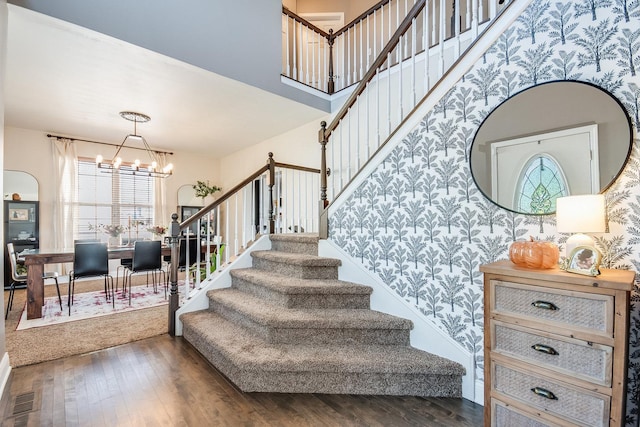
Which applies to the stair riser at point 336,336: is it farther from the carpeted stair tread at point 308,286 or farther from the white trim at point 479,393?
the white trim at point 479,393

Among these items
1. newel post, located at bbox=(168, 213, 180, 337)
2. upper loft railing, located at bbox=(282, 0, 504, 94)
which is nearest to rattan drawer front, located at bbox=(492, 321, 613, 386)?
newel post, located at bbox=(168, 213, 180, 337)

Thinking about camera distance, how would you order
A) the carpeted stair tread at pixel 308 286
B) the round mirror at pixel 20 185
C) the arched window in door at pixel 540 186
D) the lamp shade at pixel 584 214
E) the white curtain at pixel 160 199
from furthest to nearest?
the white curtain at pixel 160 199 → the round mirror at pixel 20 185 → the carpeted stair tread at pixel 308 286 → the arched window in door at pixel 540 186 → the lamp shade at pixel 584 214

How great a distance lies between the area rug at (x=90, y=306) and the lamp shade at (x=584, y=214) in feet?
14.8

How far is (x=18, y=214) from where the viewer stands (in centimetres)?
521

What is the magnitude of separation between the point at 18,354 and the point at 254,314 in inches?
84.7

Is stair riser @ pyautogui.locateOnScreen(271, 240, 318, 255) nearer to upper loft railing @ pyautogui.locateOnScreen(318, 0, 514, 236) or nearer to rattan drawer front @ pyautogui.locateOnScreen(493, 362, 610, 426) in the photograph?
upper loft railing @ pyautogui.locateOnScreen(318, 0, 514, 236)

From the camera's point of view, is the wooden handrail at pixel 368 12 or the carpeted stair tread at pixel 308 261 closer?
the carpeted stair tread at pixel 308 261

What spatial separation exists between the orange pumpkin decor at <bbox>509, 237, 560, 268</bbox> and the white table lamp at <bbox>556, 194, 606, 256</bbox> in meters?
0.07

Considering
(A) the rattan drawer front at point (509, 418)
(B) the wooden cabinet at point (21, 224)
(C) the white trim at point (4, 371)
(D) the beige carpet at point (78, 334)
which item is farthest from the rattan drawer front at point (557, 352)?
(B) the wooden cabinet at point (21, 224)

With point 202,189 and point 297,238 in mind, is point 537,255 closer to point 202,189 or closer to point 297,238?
point 297,238

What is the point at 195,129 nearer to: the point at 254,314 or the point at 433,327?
the point at 254,314

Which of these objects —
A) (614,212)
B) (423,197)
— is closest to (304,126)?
(423,197)

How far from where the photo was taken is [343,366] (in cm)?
197

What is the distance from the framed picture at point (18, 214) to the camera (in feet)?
16.9
